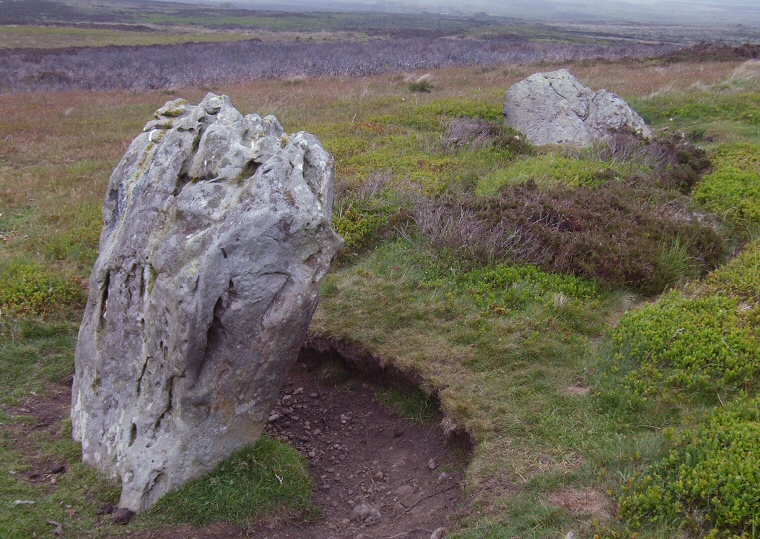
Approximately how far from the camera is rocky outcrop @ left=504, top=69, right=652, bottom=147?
1542 cm

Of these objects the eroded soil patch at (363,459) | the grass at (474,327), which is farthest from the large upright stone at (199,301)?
the eroded soil patch at (363,459)

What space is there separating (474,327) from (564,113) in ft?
34.1

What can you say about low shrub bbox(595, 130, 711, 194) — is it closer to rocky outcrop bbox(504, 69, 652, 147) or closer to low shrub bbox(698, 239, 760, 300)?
rocky outcrop bbox(504, 69, 652, 147)

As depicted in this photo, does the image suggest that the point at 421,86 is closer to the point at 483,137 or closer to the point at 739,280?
the point at 483,137

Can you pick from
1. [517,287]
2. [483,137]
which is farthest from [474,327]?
[483,137]

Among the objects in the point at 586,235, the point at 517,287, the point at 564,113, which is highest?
the point at 564,113

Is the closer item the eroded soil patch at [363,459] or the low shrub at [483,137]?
the eroded soil patch at [363,459]

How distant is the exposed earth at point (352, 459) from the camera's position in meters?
5.20

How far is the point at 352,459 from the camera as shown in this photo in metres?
6.32

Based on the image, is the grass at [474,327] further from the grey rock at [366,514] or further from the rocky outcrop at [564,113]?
the rocky outcrop at [564,113]

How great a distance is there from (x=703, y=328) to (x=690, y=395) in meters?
1.01

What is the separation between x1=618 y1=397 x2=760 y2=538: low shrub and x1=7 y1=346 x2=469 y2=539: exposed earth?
1494 millimetres

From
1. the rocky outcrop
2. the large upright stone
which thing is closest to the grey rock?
the large upright stone

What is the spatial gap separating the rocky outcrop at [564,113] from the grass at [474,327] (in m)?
1.41
